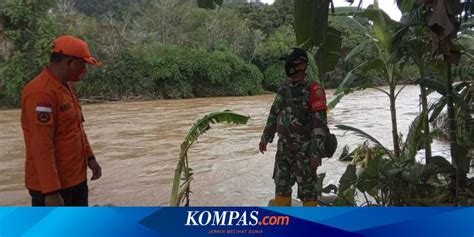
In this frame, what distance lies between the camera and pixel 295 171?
310cm

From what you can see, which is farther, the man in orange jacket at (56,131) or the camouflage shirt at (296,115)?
the camouflage shirt at (296,115)

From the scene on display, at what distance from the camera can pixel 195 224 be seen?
160 cm

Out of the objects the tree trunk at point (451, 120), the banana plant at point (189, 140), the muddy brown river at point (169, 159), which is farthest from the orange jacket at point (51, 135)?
the muddy brown river at point (169, 159)

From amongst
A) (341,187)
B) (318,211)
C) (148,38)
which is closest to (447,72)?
(341,187)

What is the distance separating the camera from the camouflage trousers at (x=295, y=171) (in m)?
3.05

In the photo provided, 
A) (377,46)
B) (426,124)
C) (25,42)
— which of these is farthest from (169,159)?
(25,42)

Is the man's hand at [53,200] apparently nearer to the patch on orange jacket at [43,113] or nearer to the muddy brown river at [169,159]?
the patch on orange jacket at [43,113]

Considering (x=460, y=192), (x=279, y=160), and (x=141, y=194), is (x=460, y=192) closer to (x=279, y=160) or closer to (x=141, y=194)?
(x=279, y=160)

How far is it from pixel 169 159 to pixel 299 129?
6170mm

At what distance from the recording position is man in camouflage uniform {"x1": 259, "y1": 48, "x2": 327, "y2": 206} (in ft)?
9.57

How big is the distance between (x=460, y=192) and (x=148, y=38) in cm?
2576

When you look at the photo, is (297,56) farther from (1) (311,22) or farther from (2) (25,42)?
(2) (25,42)

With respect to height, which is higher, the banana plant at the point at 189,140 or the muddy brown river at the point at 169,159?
the banana plant at the point at 189,140

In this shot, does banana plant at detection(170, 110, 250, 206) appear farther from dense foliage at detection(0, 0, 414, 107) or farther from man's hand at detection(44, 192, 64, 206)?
dense foliage at detection(0, 0, 414, 107)
